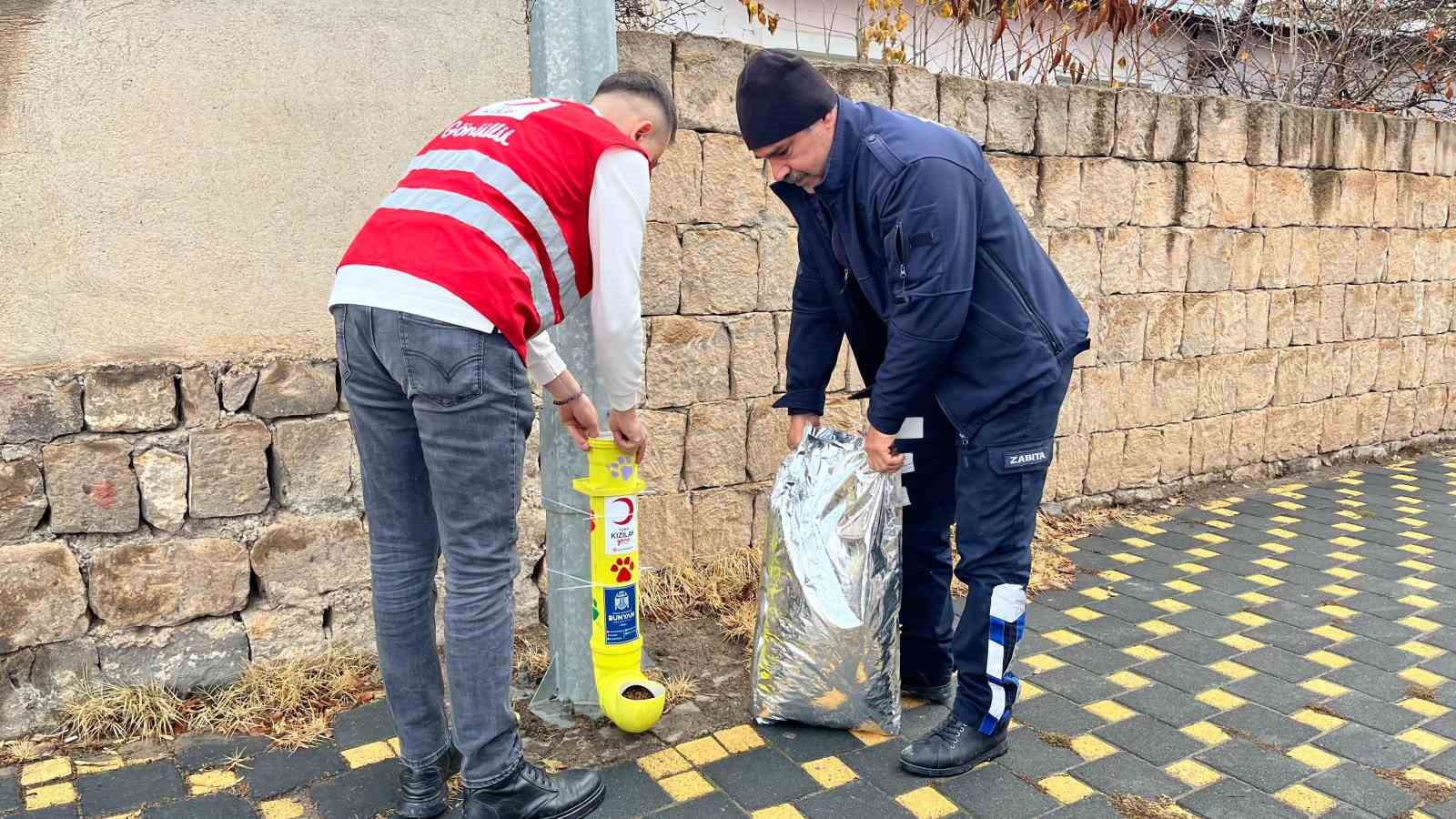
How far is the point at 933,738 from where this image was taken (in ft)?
9.71

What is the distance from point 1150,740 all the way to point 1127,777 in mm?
267

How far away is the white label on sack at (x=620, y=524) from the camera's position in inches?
118

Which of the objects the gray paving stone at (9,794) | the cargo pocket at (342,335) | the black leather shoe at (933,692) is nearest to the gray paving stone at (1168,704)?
the black leather shoe at (933,692)

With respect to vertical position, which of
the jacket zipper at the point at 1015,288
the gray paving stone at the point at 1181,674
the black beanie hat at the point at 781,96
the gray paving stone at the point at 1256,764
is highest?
the black beanie hat at the point at 781,96

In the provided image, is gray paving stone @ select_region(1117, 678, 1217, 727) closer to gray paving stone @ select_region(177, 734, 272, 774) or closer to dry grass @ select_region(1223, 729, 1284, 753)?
dry grass @ select_region(1223, 729, 1284, 753)

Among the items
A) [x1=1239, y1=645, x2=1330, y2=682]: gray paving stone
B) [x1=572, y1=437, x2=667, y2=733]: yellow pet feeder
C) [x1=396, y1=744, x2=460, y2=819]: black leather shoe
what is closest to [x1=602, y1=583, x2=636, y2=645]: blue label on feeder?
[x1=572, y1=437, x2=667, y2=733]: yellow pet feeder

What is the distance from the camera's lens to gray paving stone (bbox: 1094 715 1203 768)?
3.04 m

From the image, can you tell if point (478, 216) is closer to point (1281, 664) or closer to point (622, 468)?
point (622, 468)

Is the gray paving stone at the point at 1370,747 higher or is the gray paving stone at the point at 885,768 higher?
the gray paving stone at the point at 885,768

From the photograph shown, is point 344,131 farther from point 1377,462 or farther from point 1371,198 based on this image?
point 1377,462

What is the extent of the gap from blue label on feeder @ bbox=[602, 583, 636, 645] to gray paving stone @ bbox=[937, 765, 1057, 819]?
95cm

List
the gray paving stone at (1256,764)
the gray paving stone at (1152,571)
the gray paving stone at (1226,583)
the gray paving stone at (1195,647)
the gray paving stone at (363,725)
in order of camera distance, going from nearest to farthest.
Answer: the gray paving stone at (1256,764) < the gray paving stone at (363,725) < the gray paving stone at (1195,647) < the gray paving stone at (1226,583) < the gray paving stone at (1152,571)

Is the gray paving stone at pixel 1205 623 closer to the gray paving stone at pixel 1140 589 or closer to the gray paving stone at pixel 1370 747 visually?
the gray paving stone at pixel 1140 589

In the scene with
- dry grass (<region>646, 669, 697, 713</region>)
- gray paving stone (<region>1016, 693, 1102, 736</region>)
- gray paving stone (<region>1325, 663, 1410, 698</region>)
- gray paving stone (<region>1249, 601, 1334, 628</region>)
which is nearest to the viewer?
gray paving stone (<region>1016, 693, 1102, 736</region>)
